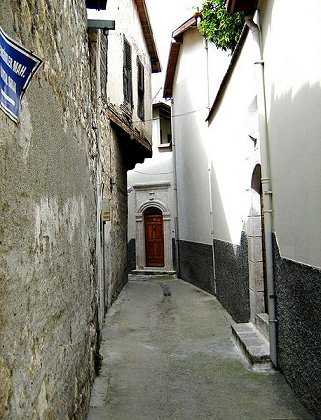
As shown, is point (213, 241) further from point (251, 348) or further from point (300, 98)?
point (300, 98)

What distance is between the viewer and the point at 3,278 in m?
1.38

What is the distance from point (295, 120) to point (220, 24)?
4.57 metres

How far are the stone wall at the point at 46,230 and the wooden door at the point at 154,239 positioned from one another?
11.3 metres

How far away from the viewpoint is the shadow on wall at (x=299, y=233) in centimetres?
283

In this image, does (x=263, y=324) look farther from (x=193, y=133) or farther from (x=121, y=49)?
(x=193, y=133)

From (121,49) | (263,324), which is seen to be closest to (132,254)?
(121,49)

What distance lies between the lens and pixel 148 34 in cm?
1109

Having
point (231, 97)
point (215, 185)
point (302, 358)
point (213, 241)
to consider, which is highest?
point (231, 97)

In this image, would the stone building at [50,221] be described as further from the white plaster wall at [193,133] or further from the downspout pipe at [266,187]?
the white plaster wall at [193,133]

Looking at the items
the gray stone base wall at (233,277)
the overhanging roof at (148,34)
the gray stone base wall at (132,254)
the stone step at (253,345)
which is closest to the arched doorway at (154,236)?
the gray stone base wall at (132,254)

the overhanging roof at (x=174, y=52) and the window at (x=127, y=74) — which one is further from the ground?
the overhanging roof at (x=174, y=52)

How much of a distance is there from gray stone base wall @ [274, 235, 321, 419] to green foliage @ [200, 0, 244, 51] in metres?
4.58

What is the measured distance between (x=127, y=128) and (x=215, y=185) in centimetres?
227

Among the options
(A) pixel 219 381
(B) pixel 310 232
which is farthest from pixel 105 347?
(B) pixel 310 232
